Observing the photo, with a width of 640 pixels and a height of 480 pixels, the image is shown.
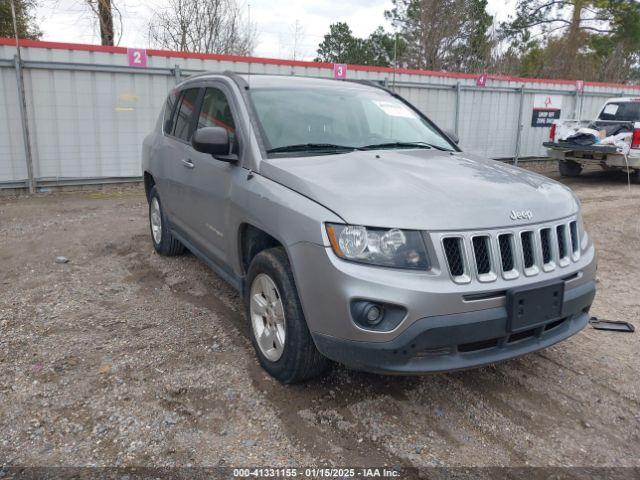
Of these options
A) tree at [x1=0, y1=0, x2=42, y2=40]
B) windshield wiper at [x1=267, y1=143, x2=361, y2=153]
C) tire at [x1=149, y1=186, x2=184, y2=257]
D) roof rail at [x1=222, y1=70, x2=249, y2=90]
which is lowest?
tire at [x1=149, y1=186, x2=184, y2=257]

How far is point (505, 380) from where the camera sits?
326cm

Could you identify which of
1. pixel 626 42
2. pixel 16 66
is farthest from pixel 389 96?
pixel 626 42

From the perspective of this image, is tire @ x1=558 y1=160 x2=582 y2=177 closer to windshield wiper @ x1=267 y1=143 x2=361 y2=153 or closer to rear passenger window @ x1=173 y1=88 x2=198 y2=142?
rear passenger window @ x1=173 y1=88 x2=198 y2=142

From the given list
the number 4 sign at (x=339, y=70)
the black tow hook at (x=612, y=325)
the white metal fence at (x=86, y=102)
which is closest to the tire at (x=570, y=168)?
the white metal fence at (x=86, y=102)

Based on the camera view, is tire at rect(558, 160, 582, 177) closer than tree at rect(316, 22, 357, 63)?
Yes

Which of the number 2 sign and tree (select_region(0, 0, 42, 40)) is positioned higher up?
tree (select_region(0, 0, 42, 40))

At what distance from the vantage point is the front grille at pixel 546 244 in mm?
2812

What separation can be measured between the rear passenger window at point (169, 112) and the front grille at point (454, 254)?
3511 millimetres

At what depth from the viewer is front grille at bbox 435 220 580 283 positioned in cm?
253

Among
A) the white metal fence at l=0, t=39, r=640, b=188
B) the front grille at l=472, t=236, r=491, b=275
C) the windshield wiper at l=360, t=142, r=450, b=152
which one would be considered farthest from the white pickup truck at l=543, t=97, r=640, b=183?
the front grille at l=472, t=236, r=491, b=275

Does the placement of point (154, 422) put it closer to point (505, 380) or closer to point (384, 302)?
point (384, 302)

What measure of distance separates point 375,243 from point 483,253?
54 centimetres

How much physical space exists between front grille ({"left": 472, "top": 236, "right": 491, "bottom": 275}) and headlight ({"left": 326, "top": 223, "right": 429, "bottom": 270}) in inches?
10.8

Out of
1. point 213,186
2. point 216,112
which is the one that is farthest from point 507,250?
point 216,112
